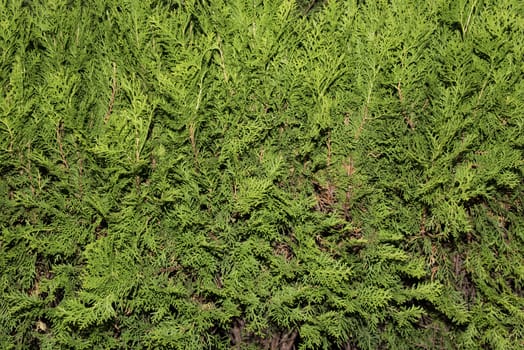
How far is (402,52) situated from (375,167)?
752 mm

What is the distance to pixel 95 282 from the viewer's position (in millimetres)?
3057

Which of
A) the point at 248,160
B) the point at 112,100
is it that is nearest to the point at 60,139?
the point at 112,100

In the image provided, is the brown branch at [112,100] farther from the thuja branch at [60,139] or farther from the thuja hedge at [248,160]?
the thuja branch at [60,139]

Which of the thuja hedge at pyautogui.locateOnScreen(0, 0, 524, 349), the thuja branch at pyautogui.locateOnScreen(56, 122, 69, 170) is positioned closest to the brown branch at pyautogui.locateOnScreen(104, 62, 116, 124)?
the thuja hedge at pyautogui.locateOnScreen(0, 0, 524, 349)

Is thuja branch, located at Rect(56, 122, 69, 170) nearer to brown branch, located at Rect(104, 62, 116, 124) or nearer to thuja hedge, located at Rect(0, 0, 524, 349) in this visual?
thuja hedge, located at Rect(0, 0, 524, 349)

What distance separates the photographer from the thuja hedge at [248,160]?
10.5 feet

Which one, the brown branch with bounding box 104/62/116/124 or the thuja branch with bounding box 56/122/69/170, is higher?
the brown branch with bounding box 104/62/116/124

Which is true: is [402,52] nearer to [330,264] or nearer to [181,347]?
[330,264]

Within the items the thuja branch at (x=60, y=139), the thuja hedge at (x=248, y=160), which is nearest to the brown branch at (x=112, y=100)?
the thuja hedge at (x=248, y=160)

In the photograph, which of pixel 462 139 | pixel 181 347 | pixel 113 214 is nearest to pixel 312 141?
Result: pixel 462 139

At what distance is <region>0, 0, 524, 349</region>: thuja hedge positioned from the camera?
3.21m

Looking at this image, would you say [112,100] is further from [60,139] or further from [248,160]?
[248,160]

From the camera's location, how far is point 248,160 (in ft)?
11.0

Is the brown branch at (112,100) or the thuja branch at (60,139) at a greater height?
the brown branch at (112,100)
